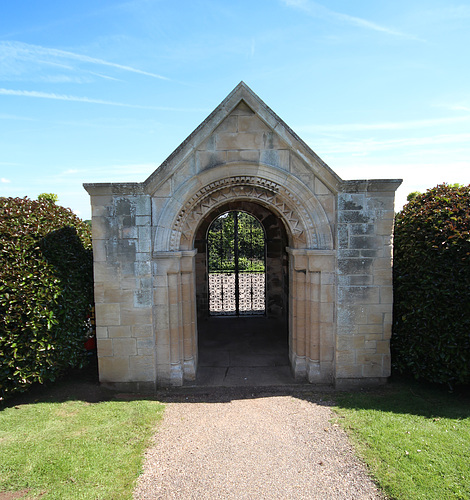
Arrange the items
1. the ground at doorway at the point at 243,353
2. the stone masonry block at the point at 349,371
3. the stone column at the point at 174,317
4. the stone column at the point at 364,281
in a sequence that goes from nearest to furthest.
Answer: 1. the stone column at the point at 364,281
2. the stone column at the point at 174,317
3. the stone masonry block at the point at 349,371
4. the ground at doorway at the point at 243,353

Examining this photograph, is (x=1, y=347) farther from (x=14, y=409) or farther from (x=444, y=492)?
(x=444, y=492)

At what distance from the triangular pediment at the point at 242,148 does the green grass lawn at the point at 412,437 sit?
12.3 feet

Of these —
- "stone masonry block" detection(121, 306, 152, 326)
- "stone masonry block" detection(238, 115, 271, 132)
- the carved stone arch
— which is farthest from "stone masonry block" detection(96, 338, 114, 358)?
"stone masonry block" detection(238, 115, 271, 132)

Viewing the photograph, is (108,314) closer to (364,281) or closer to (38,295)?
(38,295)

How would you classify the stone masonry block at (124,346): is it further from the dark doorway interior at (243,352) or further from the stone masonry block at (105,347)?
the dark doorway interior at (243,352)

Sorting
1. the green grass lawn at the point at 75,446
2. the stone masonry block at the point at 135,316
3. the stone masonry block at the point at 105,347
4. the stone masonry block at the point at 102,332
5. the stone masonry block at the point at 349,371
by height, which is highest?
the stone masonry block at the point at 135,316

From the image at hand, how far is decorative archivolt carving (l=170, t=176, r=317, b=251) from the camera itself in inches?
258

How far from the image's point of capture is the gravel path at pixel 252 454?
4242 millimetres

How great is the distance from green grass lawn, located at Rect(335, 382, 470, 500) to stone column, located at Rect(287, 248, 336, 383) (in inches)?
29.2

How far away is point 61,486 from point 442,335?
5950mm

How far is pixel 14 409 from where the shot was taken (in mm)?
6004

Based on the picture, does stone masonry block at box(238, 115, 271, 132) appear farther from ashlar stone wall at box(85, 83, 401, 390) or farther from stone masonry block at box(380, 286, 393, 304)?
stone masonry block at box(380, 286, 393, 304)

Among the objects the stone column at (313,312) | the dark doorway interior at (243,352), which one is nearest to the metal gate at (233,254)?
the dark doorway interior at (243,352)

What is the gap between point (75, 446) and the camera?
5012 millimetres
